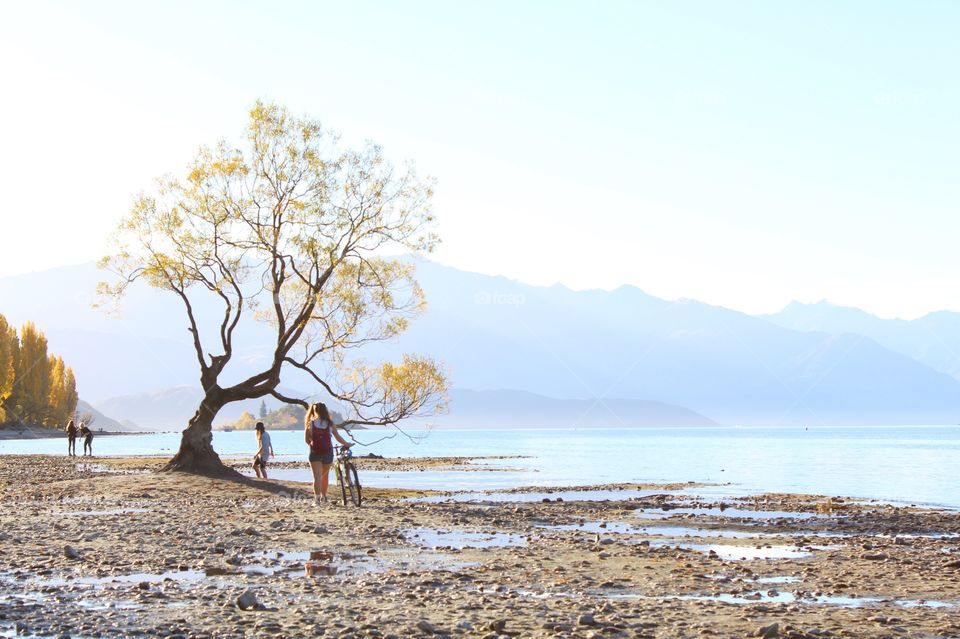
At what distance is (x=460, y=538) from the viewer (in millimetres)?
23312

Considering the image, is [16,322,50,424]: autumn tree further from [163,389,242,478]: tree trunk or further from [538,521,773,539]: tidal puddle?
[538,521,773,539]: tidal puddle

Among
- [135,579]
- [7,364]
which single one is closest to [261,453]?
[135,579]

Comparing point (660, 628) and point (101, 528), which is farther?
point (101, 528)

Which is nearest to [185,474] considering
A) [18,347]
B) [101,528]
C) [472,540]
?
[101,528]

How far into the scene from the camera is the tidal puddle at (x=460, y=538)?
72.0 ft

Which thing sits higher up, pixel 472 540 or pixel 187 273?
pixel 187 273

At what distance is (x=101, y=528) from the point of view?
926 inches

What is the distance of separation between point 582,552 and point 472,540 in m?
3.25

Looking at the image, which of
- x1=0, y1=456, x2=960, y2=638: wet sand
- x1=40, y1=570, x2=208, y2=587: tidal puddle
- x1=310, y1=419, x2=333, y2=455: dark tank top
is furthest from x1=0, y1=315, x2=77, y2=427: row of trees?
x1=40, y1=570, x2=208, y2=587: tidal puddle

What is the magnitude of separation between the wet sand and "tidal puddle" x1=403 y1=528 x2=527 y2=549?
0.28ft

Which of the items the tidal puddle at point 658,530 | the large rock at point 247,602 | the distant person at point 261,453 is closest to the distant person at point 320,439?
the tidal puddle at point 658,530

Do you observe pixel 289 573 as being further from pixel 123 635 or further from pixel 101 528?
pixel 101 528

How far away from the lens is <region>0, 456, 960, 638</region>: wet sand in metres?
12.7

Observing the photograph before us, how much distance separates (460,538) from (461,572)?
6109mm
